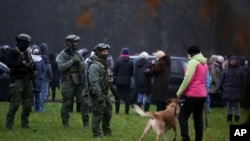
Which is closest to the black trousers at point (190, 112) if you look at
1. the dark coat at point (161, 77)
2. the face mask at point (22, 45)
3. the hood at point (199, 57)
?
the hood at point (199, 57)

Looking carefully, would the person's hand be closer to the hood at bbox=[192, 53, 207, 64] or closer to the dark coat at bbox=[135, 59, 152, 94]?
the hood at bbox=[192, 53, 207, 64]

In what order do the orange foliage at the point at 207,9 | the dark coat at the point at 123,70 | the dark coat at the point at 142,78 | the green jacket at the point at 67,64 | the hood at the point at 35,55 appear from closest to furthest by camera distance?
the orange foliage at the point at 207,9 → the green jacket at the point at 67,64 → the hood at the point at 35,55 → the dark coat at the point at 123,70 → the dark coat at the point at 142,78

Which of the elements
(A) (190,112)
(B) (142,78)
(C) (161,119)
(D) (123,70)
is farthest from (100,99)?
(B) (142,78)

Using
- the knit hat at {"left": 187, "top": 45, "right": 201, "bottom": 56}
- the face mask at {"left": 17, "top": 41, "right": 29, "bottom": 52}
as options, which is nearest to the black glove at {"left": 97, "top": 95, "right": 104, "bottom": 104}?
the knit hat at {"left": 187, "top": 45, "right": 201, "bottom": 56}

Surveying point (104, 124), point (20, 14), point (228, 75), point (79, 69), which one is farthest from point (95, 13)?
point (104, 124)

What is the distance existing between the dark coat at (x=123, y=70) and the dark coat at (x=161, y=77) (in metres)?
2.83

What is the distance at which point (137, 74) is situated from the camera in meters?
22.6

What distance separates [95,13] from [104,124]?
38.5 feet

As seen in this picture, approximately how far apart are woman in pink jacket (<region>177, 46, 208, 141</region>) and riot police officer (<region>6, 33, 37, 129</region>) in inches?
154

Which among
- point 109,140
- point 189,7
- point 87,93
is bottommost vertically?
point 109,140

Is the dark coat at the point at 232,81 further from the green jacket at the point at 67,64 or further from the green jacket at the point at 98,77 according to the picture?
the green jacket at the point at 98,77

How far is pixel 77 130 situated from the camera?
1638 cm

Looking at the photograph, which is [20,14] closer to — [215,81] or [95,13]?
[95,13]

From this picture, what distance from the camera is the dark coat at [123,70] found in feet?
72.1
